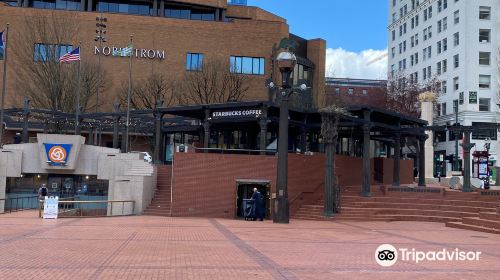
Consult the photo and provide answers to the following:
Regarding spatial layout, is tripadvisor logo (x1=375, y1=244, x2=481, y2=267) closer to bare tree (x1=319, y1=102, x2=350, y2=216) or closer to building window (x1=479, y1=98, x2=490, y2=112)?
bare tree (x1=319, y1=102, x2=350, y2=216)

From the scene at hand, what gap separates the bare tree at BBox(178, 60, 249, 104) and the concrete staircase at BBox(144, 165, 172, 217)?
745 inches

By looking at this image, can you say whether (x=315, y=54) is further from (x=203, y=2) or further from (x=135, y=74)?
(x=135, y=74)

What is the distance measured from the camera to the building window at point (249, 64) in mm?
59969

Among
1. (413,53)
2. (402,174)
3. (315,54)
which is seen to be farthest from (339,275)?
(413,53)

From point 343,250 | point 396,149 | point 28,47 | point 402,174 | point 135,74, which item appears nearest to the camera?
point 343,250

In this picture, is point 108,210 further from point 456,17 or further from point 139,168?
point 456,17

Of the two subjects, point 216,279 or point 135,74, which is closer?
point 216,279

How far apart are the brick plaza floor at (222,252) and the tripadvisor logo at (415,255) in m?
0.27

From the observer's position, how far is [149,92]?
179ft

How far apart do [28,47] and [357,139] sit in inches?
1233

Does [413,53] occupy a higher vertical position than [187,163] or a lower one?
higher

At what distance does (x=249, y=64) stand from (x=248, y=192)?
3429 cm

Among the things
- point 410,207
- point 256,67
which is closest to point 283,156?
point 410,207

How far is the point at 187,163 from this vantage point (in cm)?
2834
